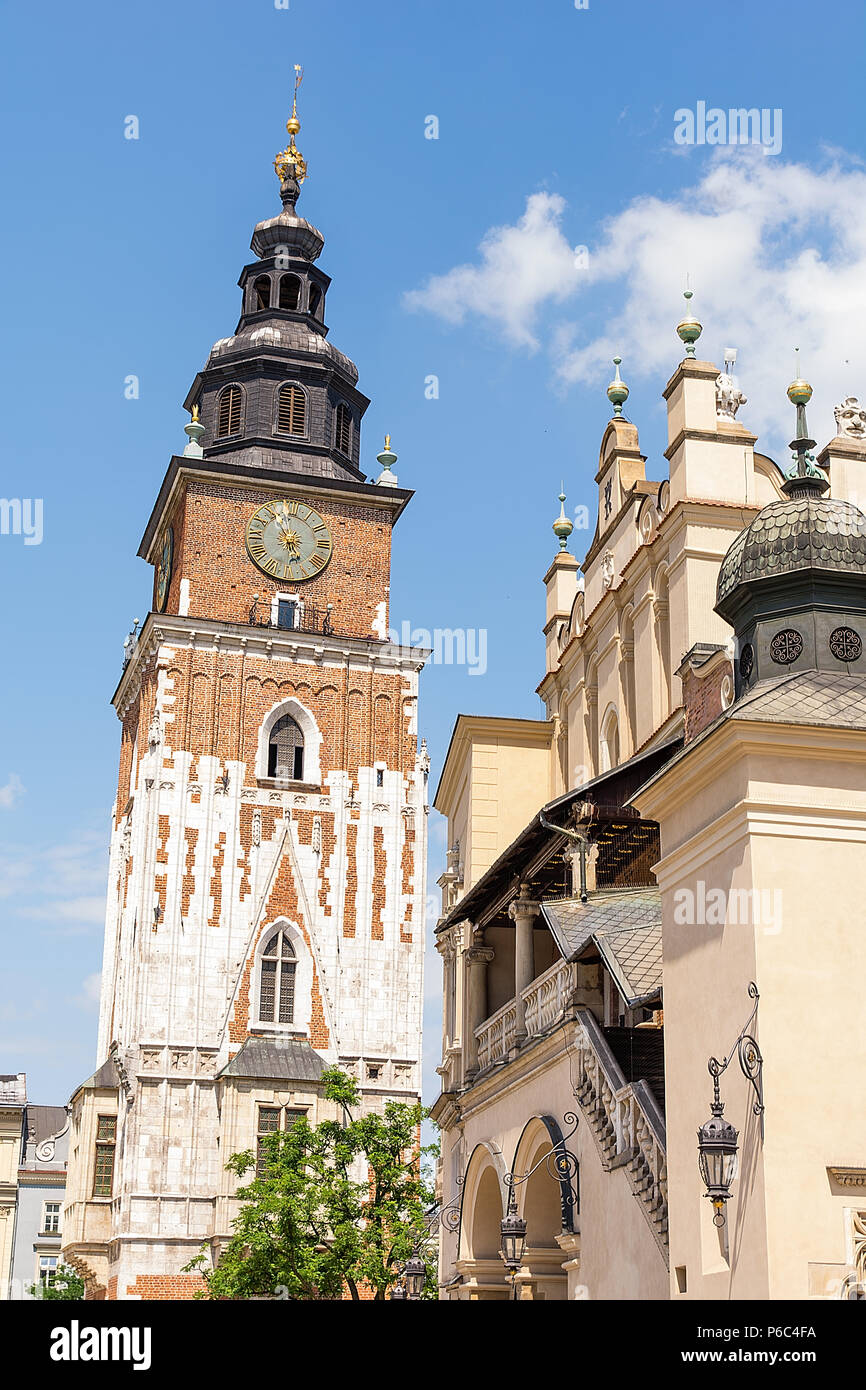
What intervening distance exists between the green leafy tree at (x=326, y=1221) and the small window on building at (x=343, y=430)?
2508 cm

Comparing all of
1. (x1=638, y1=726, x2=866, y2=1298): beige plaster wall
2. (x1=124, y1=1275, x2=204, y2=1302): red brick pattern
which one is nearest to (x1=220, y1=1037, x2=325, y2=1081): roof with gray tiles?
(x1=124, y1=1275, x2=204, y2=1302): red brick pattern

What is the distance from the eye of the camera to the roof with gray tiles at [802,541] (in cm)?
1435

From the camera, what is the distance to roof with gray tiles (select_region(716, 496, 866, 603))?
14352mm

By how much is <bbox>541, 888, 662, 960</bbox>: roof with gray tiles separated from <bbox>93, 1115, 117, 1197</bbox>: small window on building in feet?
111

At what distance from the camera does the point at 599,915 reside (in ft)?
59.5

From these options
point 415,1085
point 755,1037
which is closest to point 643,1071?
point 755,1037

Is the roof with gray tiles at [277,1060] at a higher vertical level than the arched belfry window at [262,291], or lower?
lower

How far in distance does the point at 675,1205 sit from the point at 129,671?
43.8 m

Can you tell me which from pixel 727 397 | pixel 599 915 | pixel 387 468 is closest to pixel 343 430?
pixel 387 468

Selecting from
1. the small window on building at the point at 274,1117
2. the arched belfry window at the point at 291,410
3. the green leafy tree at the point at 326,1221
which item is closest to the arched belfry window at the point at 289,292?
the arched belfry window at the point at 291,410

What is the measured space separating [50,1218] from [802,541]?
6516 cm

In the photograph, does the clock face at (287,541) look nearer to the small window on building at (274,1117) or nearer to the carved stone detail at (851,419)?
the small window on building at (274,1117)

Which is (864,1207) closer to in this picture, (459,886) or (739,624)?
(739,624)

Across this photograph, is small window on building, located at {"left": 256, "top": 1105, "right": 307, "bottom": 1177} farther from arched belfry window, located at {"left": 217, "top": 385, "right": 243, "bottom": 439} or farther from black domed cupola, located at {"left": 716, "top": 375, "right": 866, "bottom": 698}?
black domed cupola, located at {"left": 716, "top": 375, "right": 866, "bottom": 698}
